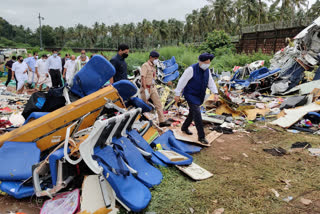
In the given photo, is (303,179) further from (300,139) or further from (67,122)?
(67,122)

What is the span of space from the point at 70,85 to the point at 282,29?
17.5 meters

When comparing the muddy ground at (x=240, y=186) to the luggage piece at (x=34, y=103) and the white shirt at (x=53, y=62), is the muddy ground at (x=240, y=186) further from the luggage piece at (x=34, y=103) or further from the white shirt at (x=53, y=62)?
the white shirt at (x=53, y=62)

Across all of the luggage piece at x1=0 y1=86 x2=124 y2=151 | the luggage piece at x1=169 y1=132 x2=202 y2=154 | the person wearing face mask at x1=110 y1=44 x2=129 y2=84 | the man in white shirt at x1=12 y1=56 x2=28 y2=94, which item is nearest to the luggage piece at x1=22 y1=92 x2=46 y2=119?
the luggage piece at x1=0 y1=86 x2=124 y2=151

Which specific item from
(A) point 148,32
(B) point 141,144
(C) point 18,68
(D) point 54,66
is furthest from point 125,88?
(A) point 148,32

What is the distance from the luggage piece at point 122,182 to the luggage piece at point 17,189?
2.88ft

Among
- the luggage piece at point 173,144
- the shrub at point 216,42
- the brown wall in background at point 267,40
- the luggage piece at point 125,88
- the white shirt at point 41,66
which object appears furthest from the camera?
the shrub at point 216,42

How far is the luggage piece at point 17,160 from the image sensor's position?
2.78 metres

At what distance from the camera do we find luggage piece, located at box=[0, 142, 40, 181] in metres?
2.78

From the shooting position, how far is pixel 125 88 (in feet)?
13.3

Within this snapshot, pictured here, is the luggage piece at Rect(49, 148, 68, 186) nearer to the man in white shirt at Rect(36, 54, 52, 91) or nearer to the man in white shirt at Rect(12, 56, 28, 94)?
the man in white shirt at Rect(12, 56, 28, 94)

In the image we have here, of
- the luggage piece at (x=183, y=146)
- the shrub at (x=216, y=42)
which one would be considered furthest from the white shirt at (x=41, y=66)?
the shrub at (x=216, y=42)

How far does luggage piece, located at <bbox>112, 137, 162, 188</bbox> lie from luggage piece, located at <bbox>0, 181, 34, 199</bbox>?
3.47 feet

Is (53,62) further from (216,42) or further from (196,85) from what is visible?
(216,42)

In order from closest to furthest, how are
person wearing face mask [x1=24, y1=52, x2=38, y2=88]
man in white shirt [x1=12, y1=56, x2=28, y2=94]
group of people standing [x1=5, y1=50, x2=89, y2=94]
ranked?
group of people standing [x1=5, y1=50, x2=89, y2=94]
man in white shirt [x1=12, y1=56, x2=28, y2=94]
person wearing face mask [x1=24, y1=52, x2=38, y2=88]
